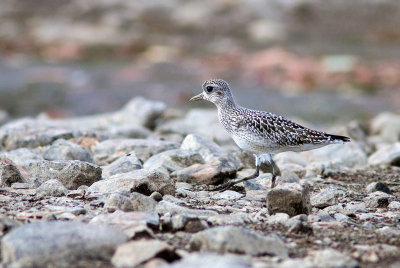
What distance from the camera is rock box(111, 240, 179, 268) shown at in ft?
13.7

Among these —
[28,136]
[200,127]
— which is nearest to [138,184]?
[28,136]

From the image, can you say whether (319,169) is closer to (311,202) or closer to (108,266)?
(311,202)

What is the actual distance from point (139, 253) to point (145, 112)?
7.88m

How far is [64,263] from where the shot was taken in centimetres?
416

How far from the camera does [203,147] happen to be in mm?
8156

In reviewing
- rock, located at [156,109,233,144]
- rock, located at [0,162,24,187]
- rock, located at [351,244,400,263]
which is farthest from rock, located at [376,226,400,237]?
rock, located at [156,109,233,144]

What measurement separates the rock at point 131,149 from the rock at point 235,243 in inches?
148

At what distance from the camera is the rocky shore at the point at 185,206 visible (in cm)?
427

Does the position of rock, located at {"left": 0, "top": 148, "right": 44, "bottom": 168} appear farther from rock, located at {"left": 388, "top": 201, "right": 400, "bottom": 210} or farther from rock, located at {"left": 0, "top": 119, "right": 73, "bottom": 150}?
rock, located at {"left": 388, "top": 201, "right": 400, "bottom": 210}

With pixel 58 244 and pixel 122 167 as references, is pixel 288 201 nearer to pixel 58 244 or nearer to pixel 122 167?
pixel 122 167

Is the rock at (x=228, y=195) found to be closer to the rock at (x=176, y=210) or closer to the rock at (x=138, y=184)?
the rock at (x=138, y=184)

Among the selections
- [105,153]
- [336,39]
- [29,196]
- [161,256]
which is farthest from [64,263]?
[336,39]

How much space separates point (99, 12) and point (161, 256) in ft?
93.5

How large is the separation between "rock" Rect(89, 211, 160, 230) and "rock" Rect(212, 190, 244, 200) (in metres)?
1.45
